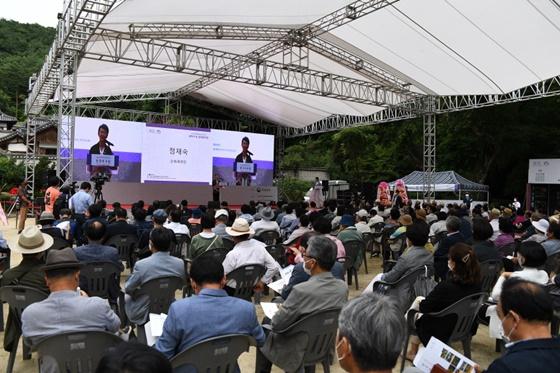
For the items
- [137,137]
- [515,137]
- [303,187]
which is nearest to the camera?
[137,137]

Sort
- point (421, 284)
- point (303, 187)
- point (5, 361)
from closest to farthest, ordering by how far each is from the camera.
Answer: point (5, 361), point (421, 284), point (303, 187)

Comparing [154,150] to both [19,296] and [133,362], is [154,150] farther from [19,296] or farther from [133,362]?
[133,362]

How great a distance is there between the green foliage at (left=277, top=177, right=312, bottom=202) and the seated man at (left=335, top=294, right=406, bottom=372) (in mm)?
21676

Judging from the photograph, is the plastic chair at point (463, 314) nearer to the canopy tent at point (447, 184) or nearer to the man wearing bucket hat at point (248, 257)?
the man wearing bucket hat at point (248, 257)

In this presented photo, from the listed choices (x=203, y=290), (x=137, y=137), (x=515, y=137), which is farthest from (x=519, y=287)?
(x=515, y=137)

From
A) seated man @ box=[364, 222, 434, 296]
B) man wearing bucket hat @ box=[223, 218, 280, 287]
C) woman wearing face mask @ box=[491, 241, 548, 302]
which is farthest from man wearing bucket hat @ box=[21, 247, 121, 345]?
woman wearing face mask @ box=[491, 241, 548, 302]

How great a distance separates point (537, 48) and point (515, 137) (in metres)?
12.6

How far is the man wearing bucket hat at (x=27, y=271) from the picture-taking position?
116 inches

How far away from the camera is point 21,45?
41.9 m

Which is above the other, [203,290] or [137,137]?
[137,137]

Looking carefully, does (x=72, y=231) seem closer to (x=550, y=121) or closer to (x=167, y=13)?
(x=167, y=13)

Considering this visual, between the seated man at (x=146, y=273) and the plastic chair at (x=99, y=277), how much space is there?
52 centimetres

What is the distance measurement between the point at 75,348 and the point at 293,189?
72.0 feet

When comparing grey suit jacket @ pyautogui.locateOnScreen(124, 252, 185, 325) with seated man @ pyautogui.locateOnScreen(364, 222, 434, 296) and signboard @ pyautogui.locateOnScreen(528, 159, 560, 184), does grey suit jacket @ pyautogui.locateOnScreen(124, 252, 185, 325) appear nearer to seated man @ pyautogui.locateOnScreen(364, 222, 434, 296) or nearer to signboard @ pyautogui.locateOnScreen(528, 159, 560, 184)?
seated man @ pyautogui.locateOnScreen(364, 222, 434, 296)
